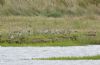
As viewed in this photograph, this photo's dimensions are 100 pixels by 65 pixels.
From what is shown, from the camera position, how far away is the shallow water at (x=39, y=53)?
23703 millimetres

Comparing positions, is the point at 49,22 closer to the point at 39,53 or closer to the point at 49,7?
the point at 49,7

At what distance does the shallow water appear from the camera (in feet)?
77.8

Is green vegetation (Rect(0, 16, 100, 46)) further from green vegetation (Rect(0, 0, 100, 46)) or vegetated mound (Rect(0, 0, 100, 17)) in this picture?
vegetated mound (Rect(0, 0, 100, 17))

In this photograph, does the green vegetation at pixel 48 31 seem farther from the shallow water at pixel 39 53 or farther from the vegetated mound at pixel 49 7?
the vegetated mound at pixel 49 7

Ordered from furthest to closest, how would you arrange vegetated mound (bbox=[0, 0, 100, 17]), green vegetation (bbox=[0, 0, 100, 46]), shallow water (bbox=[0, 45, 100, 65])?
vegetated mound (bbox=[0, 0, 100, 17]) < green vegetation (bbox=[0, 0, 100, 46]) < shallow water (bbox=[0, 45, 100, 65])

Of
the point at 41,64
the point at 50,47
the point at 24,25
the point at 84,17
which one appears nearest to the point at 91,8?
the point at 84,17

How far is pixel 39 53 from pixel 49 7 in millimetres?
21023

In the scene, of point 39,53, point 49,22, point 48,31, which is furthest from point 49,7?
point 39,53

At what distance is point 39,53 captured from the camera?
1078 inches

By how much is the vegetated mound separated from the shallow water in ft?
47.7

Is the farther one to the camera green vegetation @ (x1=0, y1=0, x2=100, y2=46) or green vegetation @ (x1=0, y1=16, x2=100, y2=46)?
green vegetation @ (x1=0, y1=0, x2=100, y2=46)

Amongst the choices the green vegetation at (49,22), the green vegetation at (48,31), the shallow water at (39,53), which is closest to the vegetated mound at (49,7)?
the green vegetation at (49,22)

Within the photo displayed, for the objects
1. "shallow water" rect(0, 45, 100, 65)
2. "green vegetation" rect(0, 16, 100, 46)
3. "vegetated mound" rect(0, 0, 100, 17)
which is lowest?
"vegetated mound" rect(0, 0, 100, 17)

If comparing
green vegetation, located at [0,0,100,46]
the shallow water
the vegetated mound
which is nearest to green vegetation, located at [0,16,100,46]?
green vegetation, located at [0,0,100,46]
